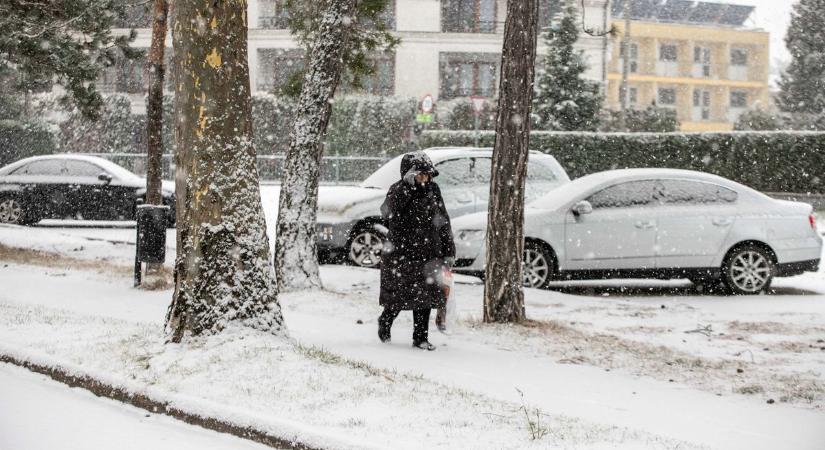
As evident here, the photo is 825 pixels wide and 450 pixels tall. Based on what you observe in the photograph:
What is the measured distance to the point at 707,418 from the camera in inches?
260

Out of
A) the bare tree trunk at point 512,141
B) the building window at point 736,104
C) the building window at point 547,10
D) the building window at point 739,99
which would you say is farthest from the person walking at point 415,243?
the building window at point 739,99

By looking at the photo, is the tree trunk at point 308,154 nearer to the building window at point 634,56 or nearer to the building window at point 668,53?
the building window at point 634,56

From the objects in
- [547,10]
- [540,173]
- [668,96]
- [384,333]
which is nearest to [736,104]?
[668,96]

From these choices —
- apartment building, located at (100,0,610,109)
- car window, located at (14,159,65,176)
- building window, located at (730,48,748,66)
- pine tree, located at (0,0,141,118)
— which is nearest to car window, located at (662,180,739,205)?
pine tree, located at (0,0,141,118)

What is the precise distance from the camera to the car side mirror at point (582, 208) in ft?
42.0

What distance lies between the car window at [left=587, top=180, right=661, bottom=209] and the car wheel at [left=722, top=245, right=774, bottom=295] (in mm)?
1268

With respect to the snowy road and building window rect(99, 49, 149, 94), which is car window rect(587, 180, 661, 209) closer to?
the snowy road

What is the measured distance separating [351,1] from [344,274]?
3684mm

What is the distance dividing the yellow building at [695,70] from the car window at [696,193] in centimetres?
5027

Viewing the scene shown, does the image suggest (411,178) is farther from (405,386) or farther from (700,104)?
(700,104)

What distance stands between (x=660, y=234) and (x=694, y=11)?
61.3m

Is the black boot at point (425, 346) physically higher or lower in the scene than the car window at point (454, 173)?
lower

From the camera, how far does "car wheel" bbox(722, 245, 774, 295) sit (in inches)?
514

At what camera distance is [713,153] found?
2764 cm
